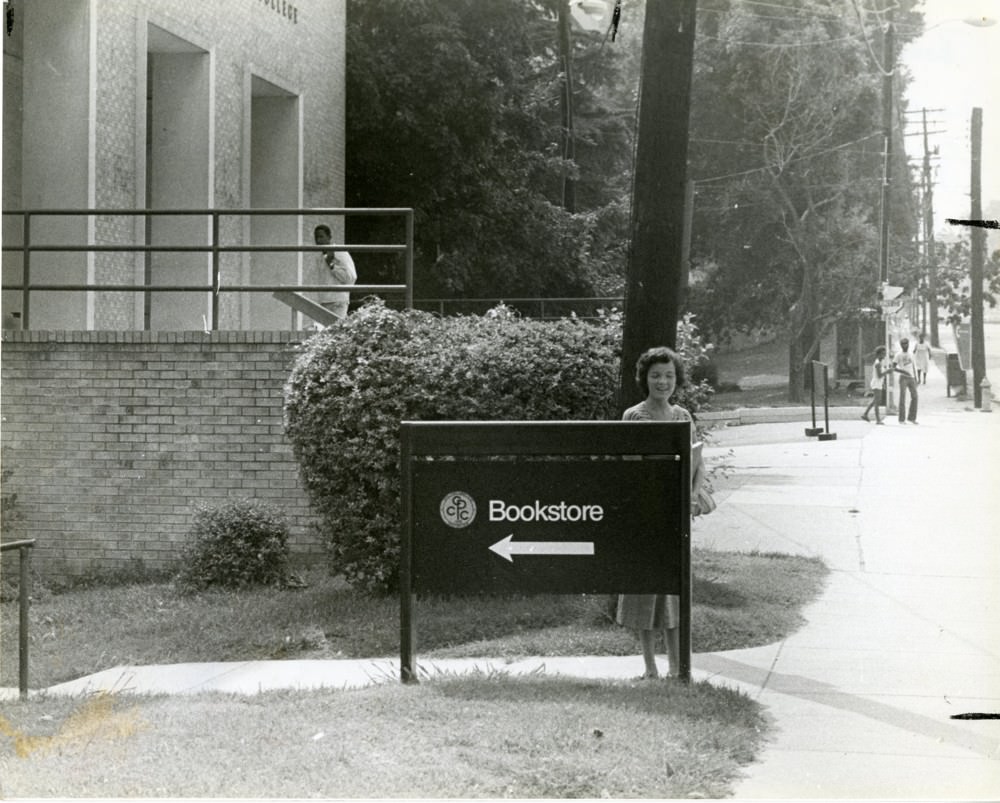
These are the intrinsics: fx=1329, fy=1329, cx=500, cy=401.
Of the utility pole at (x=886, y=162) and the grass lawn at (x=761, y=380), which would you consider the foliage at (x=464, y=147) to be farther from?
the grass lawn at (x=761, y=380)

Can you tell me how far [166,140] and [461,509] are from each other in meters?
9.97

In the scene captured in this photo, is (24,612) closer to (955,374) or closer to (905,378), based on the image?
(905,378)

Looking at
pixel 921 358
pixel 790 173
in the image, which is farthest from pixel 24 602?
pixel 790 173

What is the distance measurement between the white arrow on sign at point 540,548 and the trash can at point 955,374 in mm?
18855

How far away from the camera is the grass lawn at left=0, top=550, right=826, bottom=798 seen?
203 inches

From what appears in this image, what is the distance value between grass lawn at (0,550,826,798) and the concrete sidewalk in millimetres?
269

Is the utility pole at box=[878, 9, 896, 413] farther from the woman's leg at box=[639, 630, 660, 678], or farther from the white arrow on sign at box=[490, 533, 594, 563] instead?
the white arrow on sign at box=[490, 533, 594, 563]

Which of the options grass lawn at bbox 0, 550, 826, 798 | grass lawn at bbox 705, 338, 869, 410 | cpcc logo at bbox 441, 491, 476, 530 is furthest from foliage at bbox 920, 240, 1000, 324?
cpcc logo at bbox 441, 491, 476, 530

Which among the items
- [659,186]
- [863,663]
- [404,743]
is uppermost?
[659,186]

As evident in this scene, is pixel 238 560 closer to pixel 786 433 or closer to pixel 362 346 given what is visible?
pixel 362 346

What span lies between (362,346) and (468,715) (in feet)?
13.9

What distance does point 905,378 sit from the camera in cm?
2475

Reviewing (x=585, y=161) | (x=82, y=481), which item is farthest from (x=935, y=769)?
(x=585, y=161)

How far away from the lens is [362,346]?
32.0 ft
